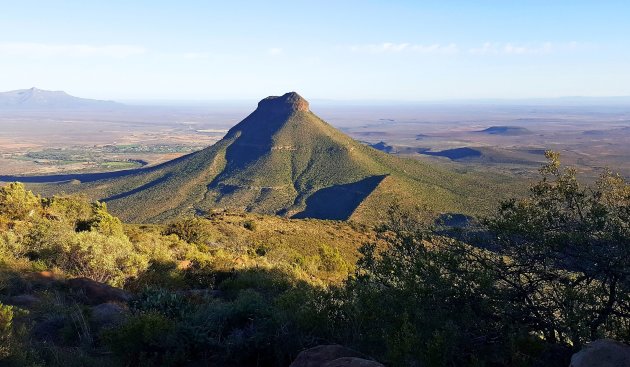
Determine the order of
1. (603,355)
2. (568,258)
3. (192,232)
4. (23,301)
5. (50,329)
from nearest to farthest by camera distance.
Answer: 1. (603,355)
2. (568,258)
3. (50,329)
4. (23,301)
5. (192,232)

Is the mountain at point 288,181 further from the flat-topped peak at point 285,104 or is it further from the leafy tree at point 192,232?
the leafy tree at point 192,232

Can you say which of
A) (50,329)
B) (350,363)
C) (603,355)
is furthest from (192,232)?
(603,355)

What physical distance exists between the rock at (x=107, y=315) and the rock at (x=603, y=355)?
9.42 metres

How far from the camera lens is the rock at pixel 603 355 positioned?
677 centimetres

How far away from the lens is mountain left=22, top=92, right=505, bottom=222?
7212cm

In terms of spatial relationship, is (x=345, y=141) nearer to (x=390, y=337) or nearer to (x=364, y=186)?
(x=364, y=186)

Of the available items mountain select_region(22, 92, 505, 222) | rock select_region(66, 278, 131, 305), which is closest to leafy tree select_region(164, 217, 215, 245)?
rock select_region(66, 278, 131, 305)

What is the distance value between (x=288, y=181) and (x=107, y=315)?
264 feet

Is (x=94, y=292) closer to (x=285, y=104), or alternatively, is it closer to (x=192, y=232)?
(x=192, y=232)

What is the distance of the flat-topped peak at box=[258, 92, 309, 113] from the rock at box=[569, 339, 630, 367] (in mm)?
109697

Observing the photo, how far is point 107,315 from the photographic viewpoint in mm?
11391

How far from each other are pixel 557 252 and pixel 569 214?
3.81 ft

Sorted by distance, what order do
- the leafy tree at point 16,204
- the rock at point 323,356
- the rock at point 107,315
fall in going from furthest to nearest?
the leafy tree at point 16,204 < the rock at point 107,315 < the rock at point 323,356

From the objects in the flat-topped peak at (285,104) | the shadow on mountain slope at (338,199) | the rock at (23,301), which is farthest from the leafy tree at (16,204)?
the flat-topped peak at (285,104)
